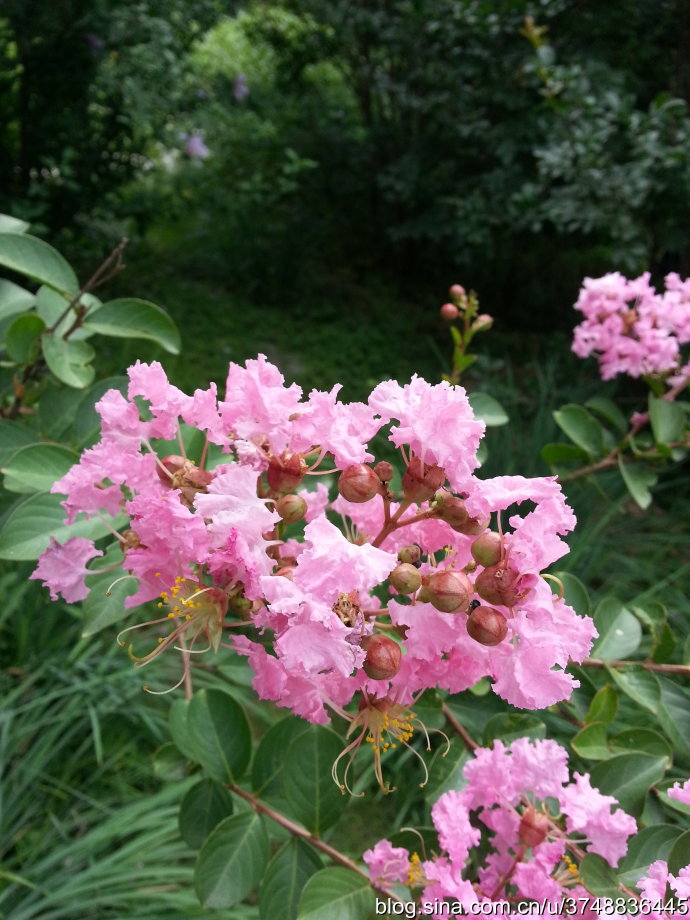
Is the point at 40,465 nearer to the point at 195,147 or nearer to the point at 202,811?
the point at 202,811

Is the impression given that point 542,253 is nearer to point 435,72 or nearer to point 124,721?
point 435,72

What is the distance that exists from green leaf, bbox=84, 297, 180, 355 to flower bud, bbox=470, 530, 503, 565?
0.56 m

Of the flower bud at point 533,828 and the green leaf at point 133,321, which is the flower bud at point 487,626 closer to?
the flower bud at point 533,828

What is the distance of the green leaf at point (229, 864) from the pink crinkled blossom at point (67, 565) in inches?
11.6

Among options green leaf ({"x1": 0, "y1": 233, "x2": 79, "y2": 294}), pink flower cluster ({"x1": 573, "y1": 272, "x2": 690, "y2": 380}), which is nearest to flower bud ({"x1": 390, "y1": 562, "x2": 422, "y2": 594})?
green leaf ({"x1": 0, "y1": 233, "x2": 79, "y2": 294})

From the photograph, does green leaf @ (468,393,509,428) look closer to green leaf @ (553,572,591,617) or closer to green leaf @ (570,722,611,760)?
green leaf @ (553,572,591,617)

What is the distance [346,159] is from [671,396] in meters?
2.67

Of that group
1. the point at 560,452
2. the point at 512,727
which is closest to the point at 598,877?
the point at 512,727

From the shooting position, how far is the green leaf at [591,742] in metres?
0.84

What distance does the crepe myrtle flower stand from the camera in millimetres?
531

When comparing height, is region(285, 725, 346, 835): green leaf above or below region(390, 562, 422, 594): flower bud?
below

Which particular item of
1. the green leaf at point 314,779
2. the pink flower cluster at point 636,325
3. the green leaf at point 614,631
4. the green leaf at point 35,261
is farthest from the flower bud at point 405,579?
the pink flower cluster at point 636,325

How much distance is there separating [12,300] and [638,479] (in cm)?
111

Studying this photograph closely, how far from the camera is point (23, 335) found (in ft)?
3.05
